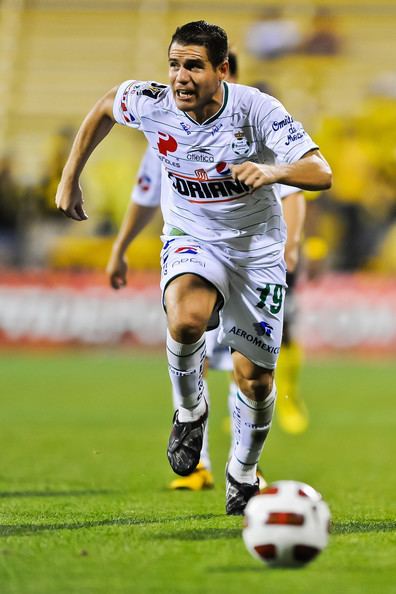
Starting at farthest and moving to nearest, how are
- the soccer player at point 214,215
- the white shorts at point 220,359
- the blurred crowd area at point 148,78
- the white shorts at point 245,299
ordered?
1. the blurred crowd area at point 148,78
2. the white shorts at point 220,359
3. the white shorts at point 245,299
4. the soccer player at point 214,215

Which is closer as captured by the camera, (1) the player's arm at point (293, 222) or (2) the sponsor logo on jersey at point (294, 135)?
(2) the sponsor logo on jersey at point (294, 135)

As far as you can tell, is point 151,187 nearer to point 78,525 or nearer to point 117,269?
point 117,269

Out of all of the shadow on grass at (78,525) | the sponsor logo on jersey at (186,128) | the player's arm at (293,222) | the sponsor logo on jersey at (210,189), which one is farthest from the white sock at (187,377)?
the player's arm at (293,222)

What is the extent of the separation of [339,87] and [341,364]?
7.42m

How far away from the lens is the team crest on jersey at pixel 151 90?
562 cm

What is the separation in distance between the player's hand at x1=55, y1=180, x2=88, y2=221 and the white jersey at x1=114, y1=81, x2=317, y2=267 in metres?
0.40

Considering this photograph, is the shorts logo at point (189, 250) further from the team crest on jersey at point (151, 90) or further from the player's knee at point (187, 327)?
the team crest on jersey at point (151, 90)

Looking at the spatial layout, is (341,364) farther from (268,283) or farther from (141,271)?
(268,283)

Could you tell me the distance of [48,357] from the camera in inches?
705

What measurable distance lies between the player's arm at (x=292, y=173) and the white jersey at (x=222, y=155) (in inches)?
3.1

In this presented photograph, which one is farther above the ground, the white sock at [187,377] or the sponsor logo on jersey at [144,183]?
the sponsor logo on jersey at [144,183]

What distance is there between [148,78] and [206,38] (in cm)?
1855

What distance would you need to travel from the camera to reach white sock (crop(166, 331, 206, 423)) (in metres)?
5.50

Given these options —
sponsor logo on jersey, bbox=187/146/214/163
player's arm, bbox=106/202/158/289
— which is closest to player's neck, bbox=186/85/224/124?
sponsor logo on jersey, bbox=187/146/214/163
